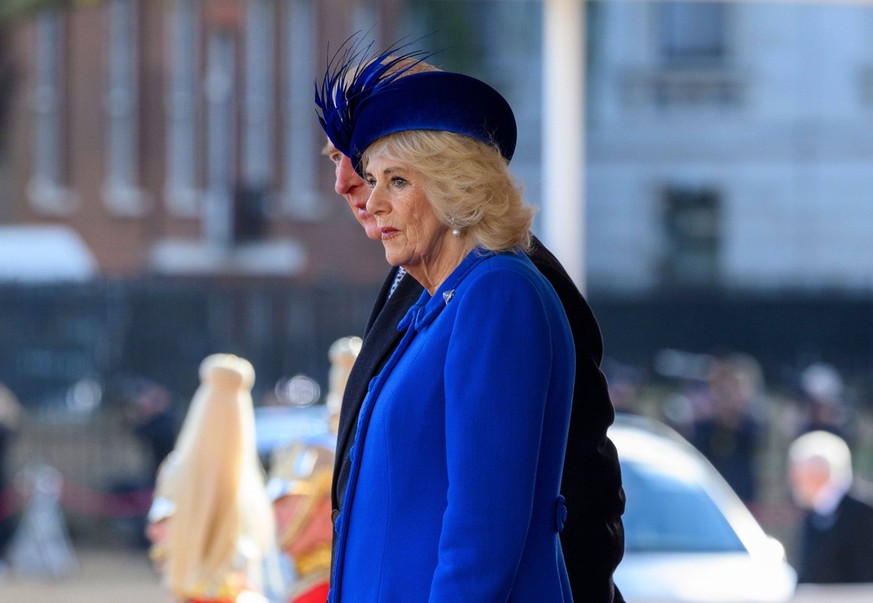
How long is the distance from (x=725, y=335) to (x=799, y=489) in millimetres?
8887

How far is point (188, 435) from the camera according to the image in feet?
11.5

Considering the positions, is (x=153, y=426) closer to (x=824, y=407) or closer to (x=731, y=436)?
(x=731, y=436)

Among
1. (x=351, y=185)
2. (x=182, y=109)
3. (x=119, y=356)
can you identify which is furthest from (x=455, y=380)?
(x=182, y=109)

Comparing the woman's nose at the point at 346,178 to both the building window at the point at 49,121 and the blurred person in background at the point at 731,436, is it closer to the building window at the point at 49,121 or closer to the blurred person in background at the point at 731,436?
the blurred person in background at the point at 731,436

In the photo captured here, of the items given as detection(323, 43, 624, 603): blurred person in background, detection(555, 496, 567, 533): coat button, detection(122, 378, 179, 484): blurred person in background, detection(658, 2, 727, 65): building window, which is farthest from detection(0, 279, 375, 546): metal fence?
detection(658, 2, 727, 65): building window

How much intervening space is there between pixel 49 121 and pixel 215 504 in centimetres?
1941

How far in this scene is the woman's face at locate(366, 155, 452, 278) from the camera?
1963 mm

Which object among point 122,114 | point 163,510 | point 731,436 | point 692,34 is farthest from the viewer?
point 692,34

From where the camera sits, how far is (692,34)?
2447 cm

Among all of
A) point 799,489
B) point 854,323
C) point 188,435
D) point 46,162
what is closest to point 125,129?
point 46,162

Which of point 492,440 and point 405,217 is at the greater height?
point 405,217

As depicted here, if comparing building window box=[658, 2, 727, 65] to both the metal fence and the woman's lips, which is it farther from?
the woman's lips

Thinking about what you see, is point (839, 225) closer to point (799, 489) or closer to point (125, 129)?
point (125, 129)

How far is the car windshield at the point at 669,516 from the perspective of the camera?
529 centimetres
